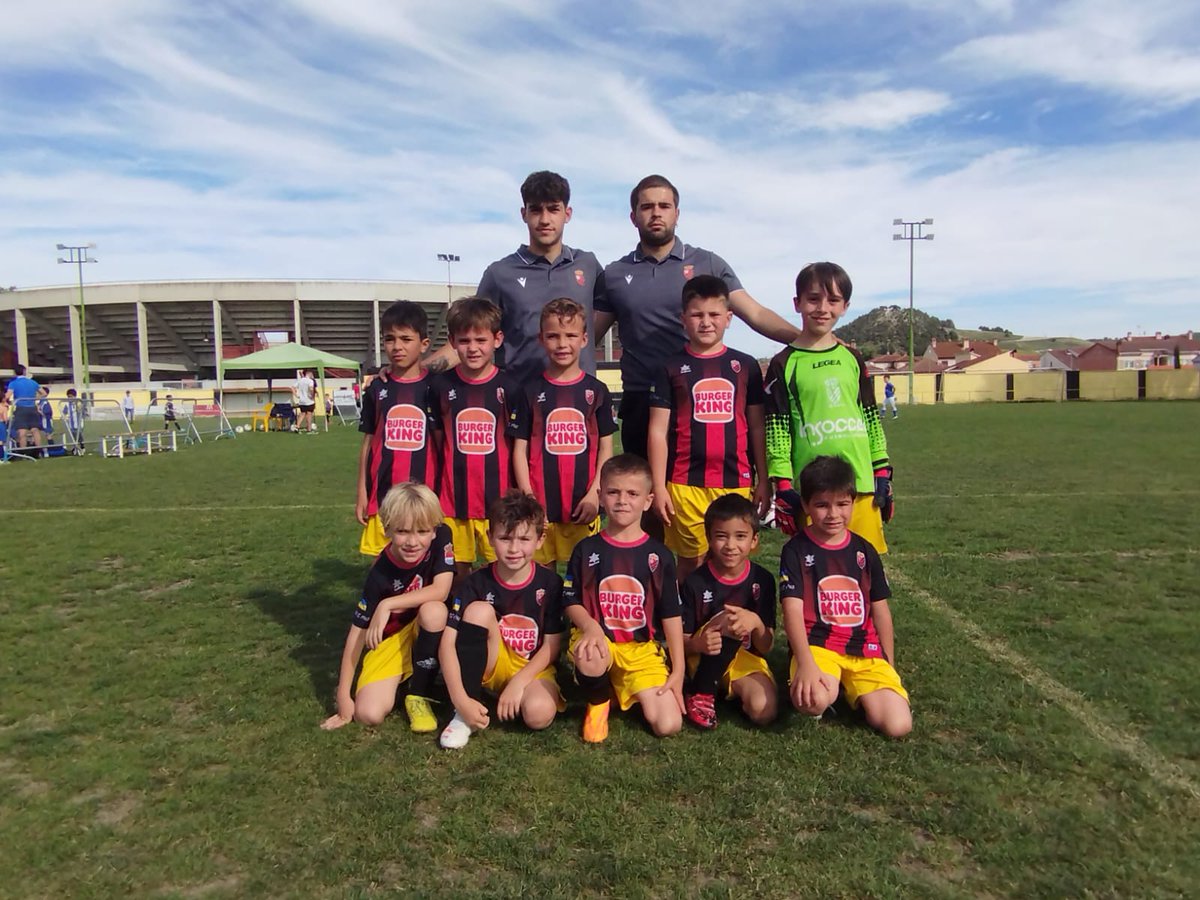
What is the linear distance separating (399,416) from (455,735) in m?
1.52

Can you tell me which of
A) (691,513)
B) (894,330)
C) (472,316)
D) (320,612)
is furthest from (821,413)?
(894,330)

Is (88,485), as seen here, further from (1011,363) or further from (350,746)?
(1011,363)

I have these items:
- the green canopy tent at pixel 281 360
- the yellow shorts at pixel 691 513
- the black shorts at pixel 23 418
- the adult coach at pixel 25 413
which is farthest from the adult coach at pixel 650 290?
the green canopy tent at pixel 281 360

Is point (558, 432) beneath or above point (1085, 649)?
above

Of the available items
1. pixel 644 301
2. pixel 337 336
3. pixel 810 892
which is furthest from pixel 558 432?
pixel 337 336

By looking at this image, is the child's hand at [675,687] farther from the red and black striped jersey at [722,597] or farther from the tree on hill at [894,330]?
the tree on hill at [894,330]

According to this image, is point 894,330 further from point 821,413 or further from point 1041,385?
point 821,413

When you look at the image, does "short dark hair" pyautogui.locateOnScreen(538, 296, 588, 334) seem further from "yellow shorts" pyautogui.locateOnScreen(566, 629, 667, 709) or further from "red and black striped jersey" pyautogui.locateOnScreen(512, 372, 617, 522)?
"yellow shorts" pyautogui.locateOnScreen(566, 629, 667, 709)

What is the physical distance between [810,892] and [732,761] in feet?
2.42

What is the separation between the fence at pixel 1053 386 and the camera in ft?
109

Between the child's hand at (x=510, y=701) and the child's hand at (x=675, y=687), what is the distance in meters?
0.56

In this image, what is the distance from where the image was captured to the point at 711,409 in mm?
3559

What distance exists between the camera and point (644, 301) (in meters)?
3.92

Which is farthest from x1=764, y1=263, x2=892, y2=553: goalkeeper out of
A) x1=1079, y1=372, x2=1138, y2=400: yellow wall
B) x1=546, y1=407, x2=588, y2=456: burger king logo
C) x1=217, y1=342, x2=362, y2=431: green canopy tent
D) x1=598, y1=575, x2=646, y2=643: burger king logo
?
x1=1079, y1=372, x2=1138, y2=400: yellow wall
